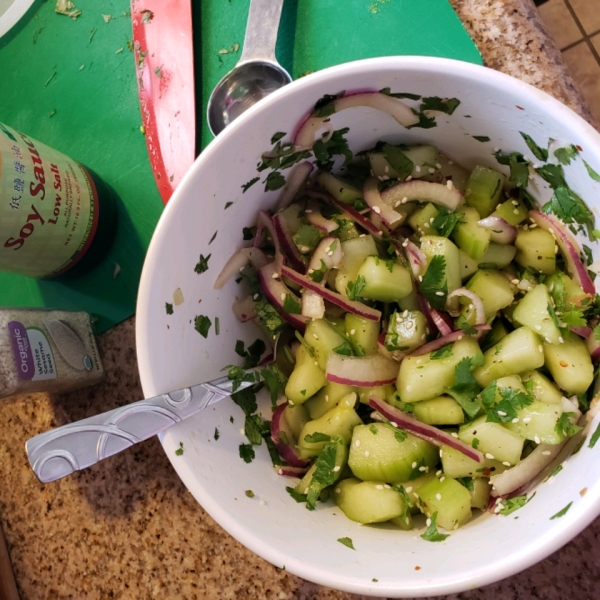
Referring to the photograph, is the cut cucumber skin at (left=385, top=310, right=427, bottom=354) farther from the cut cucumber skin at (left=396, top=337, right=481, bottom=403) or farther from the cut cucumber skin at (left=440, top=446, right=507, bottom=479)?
the cut cucumber skin at (left=440, top=446, right=507, bottom=479)

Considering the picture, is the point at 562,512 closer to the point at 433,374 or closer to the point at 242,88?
the point at 433,374

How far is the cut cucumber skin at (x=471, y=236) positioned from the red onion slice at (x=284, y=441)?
37 centimetres

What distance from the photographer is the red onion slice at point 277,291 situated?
0.82 m

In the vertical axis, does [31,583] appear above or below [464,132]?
below

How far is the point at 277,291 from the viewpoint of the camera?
2.69 ft

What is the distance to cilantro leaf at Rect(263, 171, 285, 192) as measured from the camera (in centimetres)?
77

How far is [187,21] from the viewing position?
1.00 metres

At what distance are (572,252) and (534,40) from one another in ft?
1.32

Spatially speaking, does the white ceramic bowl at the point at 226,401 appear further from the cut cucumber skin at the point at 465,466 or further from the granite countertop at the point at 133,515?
the granite countertop at the point at 133,515

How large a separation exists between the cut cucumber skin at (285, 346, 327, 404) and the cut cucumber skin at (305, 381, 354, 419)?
14 mm

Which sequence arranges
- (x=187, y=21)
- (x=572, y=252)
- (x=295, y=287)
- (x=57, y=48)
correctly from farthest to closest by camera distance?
(x=57, y=48), (x=187, y=21), (x=295, y=287), (x=572, y=252)

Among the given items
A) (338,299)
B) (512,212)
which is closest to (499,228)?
(512,212)

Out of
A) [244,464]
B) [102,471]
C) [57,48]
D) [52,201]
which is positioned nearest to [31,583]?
[102,471]

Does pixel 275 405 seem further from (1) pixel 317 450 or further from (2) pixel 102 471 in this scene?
(2) pixel 102 471
